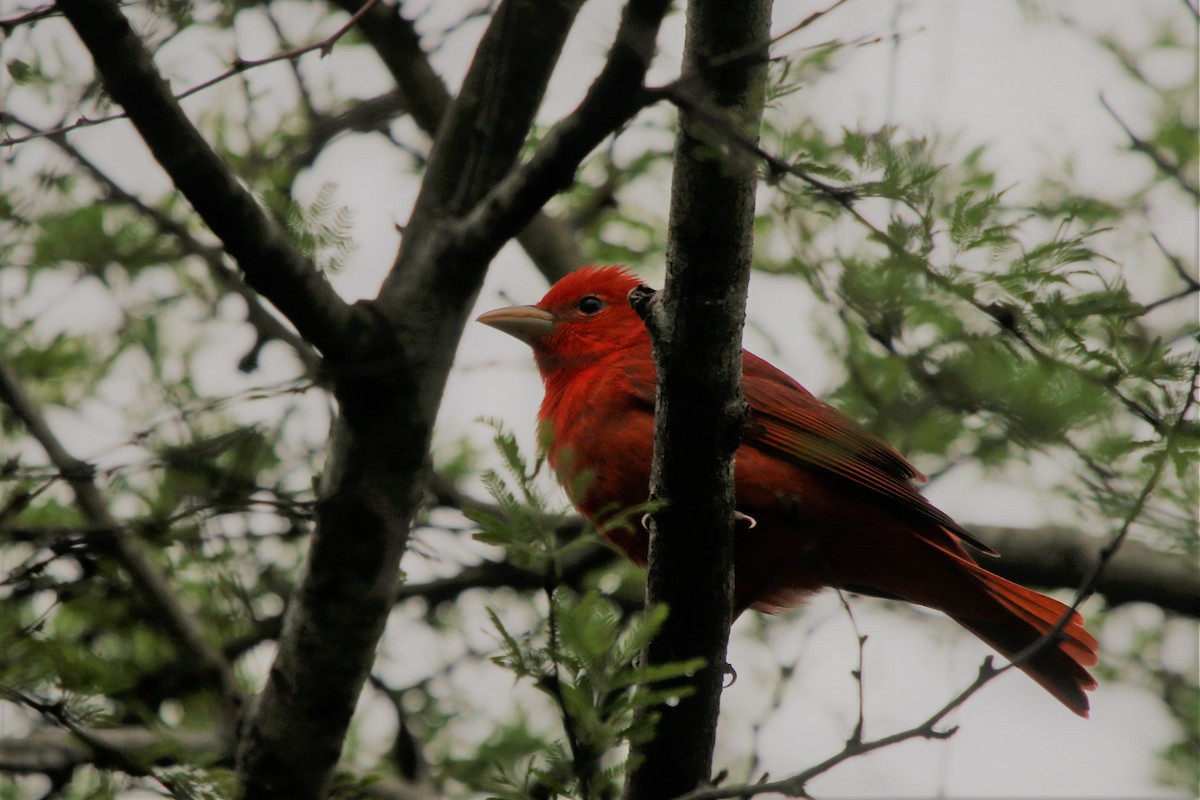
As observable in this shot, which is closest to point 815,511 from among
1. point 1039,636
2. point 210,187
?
point 1039,636

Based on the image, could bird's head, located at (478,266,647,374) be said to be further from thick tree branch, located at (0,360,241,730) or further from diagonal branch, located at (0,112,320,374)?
thick tree branch, located at (0,360,241,730)

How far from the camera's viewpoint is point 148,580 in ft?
16.3

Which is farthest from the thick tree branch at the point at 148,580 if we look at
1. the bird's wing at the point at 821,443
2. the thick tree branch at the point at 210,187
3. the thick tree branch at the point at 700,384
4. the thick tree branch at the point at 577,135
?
the thick tree branch at the point at 700,384

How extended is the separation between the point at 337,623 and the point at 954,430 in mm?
3118

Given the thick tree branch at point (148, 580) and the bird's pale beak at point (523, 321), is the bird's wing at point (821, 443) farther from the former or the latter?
the thick tree branch at point (148, 580)

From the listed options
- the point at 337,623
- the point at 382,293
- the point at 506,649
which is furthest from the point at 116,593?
the point at 506,649

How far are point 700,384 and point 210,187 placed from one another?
1435mm

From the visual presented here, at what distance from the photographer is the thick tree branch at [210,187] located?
318 centimetres

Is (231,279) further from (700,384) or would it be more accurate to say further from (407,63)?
(700,384)

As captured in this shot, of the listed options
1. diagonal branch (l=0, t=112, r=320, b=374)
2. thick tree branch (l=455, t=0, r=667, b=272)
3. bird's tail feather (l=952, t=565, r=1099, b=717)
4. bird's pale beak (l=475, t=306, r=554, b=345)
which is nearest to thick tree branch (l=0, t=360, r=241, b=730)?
diagonal branch (l=0, t=112, r=320, b=374)

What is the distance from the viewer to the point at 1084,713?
4.94 m

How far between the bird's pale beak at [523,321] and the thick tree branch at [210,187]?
5.88 ft

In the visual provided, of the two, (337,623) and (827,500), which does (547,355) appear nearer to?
(827,500)

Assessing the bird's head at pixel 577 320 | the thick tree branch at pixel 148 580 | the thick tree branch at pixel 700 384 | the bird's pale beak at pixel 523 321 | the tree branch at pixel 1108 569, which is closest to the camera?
the thick tree branch at pixel 700 384
